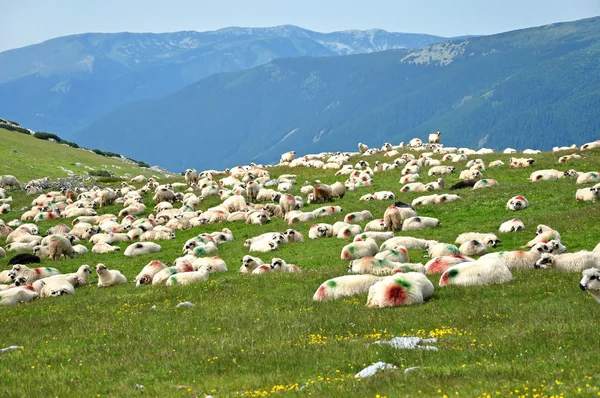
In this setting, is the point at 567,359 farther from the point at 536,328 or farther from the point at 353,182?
the point at 353,182

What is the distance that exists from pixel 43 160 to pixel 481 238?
67697 millimetres

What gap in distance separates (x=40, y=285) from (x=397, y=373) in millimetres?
17889

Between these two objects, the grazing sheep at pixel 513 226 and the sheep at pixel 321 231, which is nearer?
the grazing sheep at pixel 513 226

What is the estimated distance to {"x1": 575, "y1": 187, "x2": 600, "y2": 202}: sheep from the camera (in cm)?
3469

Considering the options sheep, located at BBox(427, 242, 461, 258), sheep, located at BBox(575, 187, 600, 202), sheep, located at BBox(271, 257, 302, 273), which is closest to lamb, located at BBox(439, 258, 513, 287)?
sheep, located at BBox(427, 242, 461, 258)

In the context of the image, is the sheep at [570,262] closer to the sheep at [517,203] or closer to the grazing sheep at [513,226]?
the grazing sheep at [513,226]

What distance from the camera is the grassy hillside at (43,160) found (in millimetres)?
76562

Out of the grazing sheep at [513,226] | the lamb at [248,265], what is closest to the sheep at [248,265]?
the lamb at [248,265]

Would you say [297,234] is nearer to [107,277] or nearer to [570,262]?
[107,277]

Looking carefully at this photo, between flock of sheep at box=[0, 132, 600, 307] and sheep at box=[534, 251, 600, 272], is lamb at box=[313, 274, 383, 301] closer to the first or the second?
flock of sheep at box=[0, 132, 600, 307]

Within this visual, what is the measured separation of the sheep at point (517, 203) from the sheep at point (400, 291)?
61.6 ft

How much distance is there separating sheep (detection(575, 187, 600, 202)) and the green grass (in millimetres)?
10358

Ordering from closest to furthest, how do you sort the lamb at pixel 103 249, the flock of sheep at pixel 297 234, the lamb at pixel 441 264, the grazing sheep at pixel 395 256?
the flock of sheep at pixel 297 234 → the lamb at pixel 441 264 → the grazing sheep at pixel 395 256 → the lamb at pixel 103 249

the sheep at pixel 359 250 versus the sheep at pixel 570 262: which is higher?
the sheep at pixel 570 262
